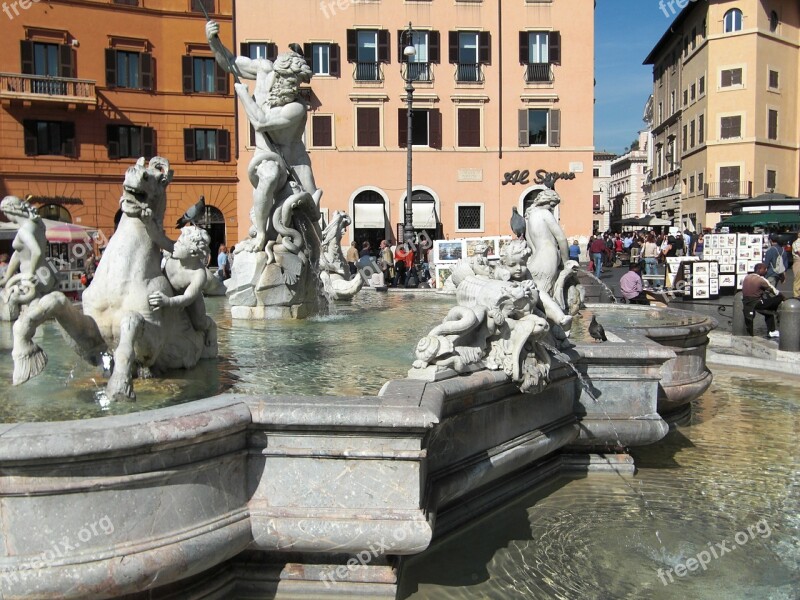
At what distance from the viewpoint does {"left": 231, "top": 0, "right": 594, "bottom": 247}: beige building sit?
33812 mm

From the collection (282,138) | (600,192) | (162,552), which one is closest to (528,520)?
(162,552)

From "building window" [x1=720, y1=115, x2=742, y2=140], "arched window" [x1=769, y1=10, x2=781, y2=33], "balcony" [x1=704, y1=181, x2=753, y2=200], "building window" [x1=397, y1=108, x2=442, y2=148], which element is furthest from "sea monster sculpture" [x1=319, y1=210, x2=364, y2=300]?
"arched window" [x1=769, y1=10, x2=781, y2=33]

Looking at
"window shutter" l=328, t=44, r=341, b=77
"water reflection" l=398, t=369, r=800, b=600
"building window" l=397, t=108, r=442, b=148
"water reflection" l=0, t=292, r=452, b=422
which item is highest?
"window shutter" l=328, t=44, r=341, b=77

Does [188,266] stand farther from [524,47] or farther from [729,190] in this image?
[729,190]

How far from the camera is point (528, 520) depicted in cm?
434

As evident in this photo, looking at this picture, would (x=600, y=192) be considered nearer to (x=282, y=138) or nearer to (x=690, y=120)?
(x=690, y=120)

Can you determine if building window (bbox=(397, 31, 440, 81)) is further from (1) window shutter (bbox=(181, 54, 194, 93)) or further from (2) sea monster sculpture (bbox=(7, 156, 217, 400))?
(2) sea monster sculpture (bbox=(7, 156, 217, 400))

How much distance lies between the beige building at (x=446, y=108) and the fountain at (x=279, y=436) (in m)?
28.1

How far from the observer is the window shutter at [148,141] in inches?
1278

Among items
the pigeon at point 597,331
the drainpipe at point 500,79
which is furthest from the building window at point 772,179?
the pigeon at point 597,331

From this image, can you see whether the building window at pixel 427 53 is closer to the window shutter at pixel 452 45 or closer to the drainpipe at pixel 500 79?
the window shutter at pixel 452 45

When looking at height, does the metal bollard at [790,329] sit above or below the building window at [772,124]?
below

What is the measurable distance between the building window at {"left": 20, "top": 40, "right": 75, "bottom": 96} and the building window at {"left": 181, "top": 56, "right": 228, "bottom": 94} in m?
4.45

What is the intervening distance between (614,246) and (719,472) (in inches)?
1078
